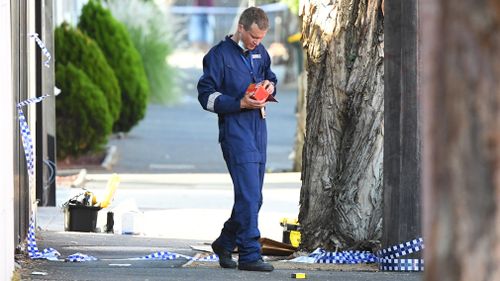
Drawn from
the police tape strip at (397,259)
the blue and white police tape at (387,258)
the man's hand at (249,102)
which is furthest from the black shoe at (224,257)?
the man's hand at (249,102)

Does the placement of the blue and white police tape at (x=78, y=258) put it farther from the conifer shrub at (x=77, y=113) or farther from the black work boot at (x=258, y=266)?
the conifer shrub at (x=77, y=113)

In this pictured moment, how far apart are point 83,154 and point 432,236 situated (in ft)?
69.8

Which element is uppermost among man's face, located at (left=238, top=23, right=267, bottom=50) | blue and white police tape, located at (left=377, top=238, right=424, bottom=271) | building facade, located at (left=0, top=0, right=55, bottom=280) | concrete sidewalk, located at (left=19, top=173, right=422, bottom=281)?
man's face, located at (left=238, top=23, right=267, bottom=50)

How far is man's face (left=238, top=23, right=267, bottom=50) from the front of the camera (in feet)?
27.0

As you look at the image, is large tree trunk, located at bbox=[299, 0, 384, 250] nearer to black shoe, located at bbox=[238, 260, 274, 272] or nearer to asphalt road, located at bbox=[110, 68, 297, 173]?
black shoe, located at bbox=[238, 260, 274, 272]

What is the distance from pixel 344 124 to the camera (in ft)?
31.4

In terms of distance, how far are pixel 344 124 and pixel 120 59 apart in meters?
19.8

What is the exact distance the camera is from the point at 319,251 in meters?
9.59

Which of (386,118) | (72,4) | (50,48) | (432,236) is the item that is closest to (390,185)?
(386,118)

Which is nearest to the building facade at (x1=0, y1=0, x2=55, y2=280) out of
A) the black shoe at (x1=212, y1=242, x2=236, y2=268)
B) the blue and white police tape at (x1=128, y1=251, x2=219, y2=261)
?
the blue and white police tape at (x1=128, y1=251, x2=219, y2=261)

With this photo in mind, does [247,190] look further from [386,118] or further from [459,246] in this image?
[459,246]

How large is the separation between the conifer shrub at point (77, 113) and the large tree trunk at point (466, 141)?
2057cm

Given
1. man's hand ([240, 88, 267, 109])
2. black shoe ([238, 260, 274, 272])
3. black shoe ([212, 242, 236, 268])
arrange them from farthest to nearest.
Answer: black shoe ([212, 242, 236, 268]) < black shoe ([238, 260, 274, 272]) < man's hand ([240, 88, 267, 109])

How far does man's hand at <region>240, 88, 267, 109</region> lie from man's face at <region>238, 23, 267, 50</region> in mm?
385
